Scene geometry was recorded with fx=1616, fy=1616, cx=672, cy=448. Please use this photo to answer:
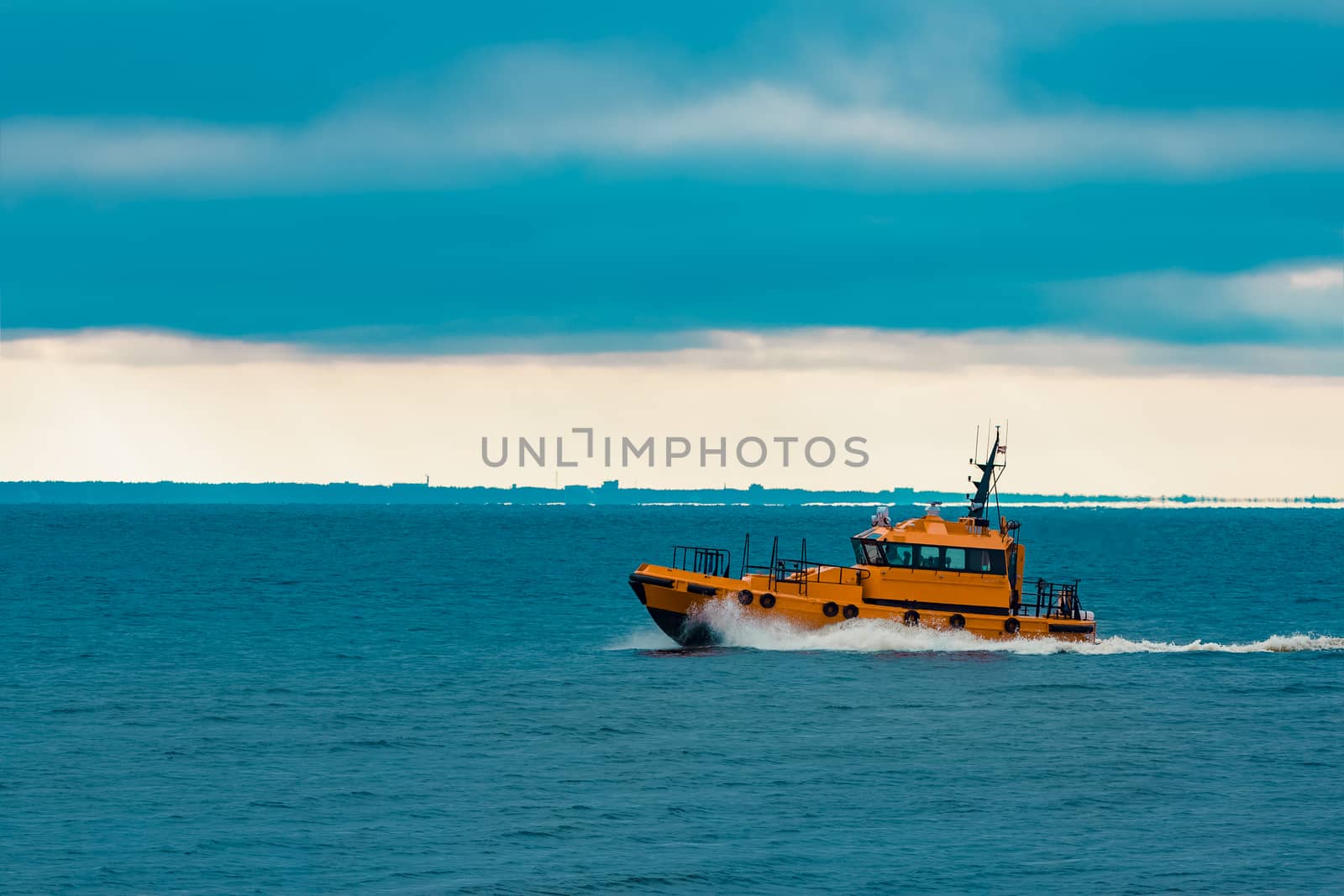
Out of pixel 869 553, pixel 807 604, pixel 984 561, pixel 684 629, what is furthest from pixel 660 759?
pixel 984 561

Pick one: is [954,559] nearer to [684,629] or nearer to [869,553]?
[869,553]

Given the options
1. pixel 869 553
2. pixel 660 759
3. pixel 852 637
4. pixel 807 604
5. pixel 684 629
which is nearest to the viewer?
pixel 660 759

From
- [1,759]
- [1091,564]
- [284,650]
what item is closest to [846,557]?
[1091,564]

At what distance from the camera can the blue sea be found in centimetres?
2395

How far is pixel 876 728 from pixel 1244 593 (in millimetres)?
54103

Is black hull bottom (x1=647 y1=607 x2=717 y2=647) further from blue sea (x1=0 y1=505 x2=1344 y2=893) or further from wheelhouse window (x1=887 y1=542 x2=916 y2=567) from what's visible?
wheelhouse window (x1=887 y1=542 x2=916 y2=567)

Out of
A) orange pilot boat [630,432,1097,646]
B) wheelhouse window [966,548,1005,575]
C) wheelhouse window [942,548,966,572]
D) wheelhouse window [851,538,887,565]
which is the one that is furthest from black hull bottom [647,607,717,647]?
wheelhouse window [966,548,1005,575]

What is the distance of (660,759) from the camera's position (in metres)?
31.5

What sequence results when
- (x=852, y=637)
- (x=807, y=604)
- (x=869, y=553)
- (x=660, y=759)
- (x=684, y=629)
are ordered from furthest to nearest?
(x=684, y=629), (x=869, y=553), (x=852, y=637), (x=807, y=604), (x=660, y=759)

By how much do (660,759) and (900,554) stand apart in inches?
677

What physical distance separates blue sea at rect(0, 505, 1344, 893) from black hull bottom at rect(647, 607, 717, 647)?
778 mm

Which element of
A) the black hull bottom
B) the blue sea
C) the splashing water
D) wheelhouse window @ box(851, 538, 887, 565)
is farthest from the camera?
the black hull bottom

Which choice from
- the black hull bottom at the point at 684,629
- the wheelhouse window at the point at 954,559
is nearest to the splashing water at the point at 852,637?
the black hull bottom at the point at 684,629

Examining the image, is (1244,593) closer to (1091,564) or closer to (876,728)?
(1091,564)
